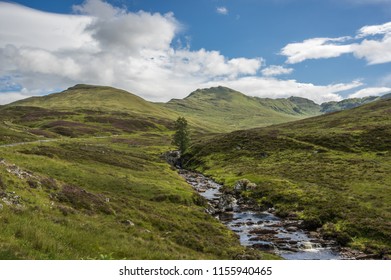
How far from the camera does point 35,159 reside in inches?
2110

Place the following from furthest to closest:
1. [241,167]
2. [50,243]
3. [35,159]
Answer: [241,167], [35,159], [50,243]

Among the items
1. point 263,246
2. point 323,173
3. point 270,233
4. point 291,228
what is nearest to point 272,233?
point 270,233

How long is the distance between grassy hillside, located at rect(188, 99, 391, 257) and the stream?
2.70 m

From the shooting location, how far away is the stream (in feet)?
113

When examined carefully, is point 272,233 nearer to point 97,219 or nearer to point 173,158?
point 97,219

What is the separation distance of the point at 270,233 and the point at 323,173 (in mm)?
38517

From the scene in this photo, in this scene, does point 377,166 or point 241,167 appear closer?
point 377,166

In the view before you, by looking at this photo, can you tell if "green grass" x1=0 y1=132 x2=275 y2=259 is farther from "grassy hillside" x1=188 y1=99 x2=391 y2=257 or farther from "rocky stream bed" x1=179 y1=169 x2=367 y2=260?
"grassy hillside" x1=188 y1=99 x2=391 y2=257

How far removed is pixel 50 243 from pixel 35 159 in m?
42.7

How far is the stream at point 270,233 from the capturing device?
3458 cm

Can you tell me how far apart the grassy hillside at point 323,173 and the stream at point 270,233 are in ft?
8.86

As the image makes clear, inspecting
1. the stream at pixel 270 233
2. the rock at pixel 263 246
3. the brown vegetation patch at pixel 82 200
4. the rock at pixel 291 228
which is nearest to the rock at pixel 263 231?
the stream at pixel 270 233
